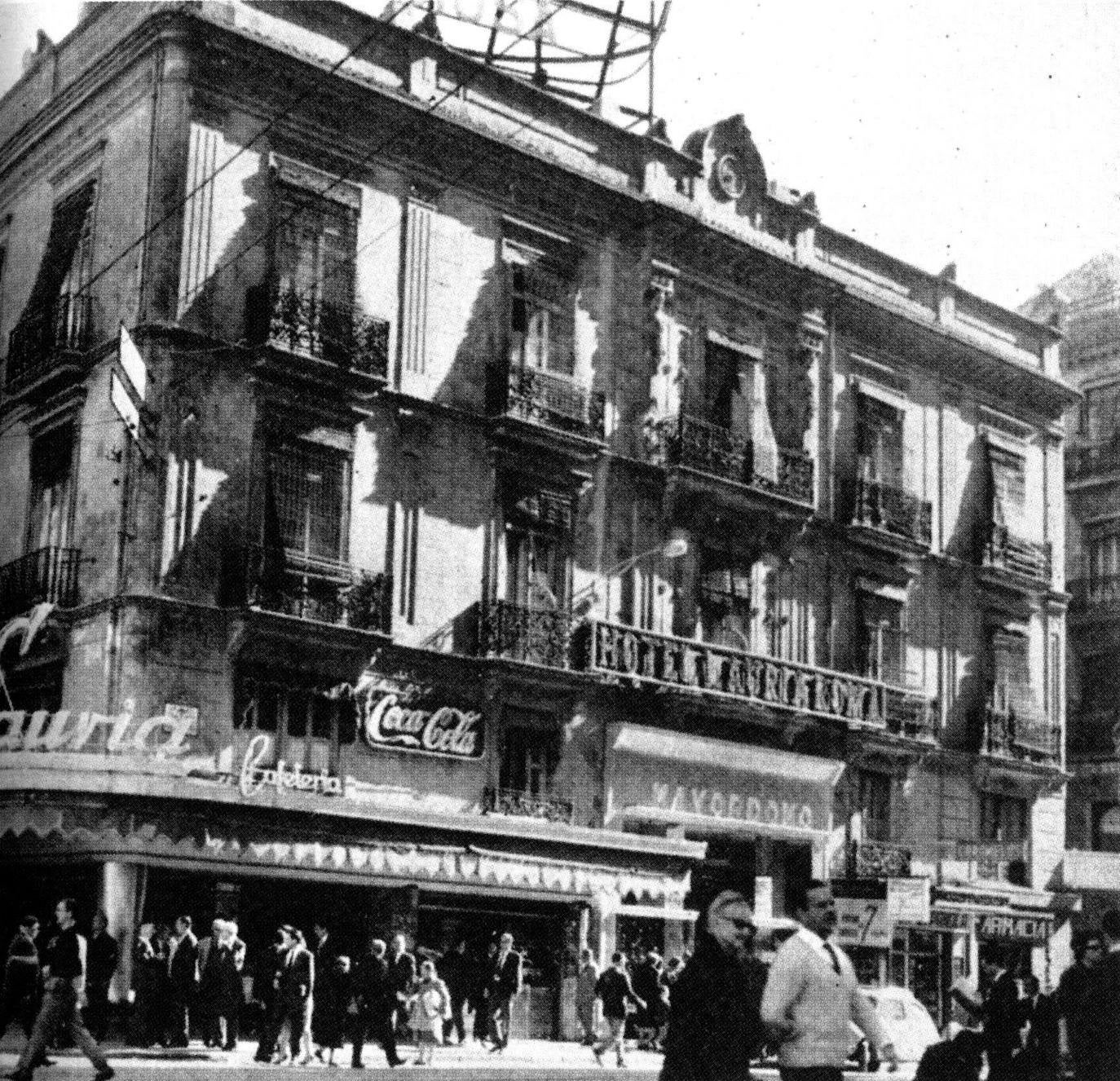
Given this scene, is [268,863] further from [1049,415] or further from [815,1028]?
[1049,415]

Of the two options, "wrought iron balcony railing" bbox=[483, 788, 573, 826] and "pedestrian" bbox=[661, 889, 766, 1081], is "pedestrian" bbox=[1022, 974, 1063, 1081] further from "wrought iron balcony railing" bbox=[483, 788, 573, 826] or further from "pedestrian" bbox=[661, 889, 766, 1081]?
"wrought iron balcony railing" bbox=[483, 788, 573, 826]

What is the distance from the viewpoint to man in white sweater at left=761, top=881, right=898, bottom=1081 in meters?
8.56

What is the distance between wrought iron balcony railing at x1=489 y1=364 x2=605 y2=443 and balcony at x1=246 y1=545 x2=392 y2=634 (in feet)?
12.0

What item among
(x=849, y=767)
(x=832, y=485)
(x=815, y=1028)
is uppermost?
(x=832, y=485)

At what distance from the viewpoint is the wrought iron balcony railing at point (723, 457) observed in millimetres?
29531

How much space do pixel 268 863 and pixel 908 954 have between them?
1543 centimetres

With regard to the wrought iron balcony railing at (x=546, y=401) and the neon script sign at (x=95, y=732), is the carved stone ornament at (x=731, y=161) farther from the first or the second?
the neon script sign at (x=95, y=732)

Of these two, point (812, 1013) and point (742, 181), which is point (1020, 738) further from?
point (812, 1013)

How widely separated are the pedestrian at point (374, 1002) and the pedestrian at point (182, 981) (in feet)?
6.04

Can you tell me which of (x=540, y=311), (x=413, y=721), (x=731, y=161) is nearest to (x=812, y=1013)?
(x=413, y=721)

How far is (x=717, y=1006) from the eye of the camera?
9.02m

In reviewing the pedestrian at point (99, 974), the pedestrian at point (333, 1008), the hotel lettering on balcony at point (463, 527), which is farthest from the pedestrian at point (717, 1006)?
the pedestrian at point (333, 1008)

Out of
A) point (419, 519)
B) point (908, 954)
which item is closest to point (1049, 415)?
point (908, 954)

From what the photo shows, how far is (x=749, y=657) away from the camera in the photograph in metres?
29.9
